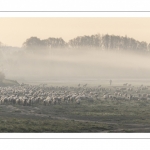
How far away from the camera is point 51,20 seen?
3953 centimetres

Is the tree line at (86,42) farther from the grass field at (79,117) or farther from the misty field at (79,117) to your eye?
the grass field at (79,117)

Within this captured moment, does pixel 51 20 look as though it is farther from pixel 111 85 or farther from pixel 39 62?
pixel 111 85

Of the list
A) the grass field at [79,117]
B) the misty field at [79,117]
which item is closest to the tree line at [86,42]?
the misty field at [79,117]

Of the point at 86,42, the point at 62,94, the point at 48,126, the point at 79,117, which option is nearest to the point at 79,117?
the point at 79,117

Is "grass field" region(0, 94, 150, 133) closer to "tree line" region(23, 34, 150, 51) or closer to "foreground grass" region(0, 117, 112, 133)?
"foreground grass" region(0, 117, 112, 133)

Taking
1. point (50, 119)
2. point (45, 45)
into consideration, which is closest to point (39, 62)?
point (45, 45)

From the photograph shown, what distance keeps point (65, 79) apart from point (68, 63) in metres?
2.04

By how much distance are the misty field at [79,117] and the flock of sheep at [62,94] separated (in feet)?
4.81

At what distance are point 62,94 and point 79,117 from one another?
11303 millimetres

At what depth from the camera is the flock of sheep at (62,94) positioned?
41.1 m

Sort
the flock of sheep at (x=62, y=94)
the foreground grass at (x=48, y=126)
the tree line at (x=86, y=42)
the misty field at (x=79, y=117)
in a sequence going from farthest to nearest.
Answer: the tree line at (x=86, y=42)
the flock of sheep at (x=62, y=94)
the misty field at (x=79, y=117)
the foreground grass at (x=48, y=126)

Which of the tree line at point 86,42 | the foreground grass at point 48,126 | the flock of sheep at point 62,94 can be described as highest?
the tree line at point 86,42

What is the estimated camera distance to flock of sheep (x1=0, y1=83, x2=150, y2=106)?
41062 millimetres

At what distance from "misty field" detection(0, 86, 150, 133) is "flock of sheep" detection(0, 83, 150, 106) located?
147 cm
